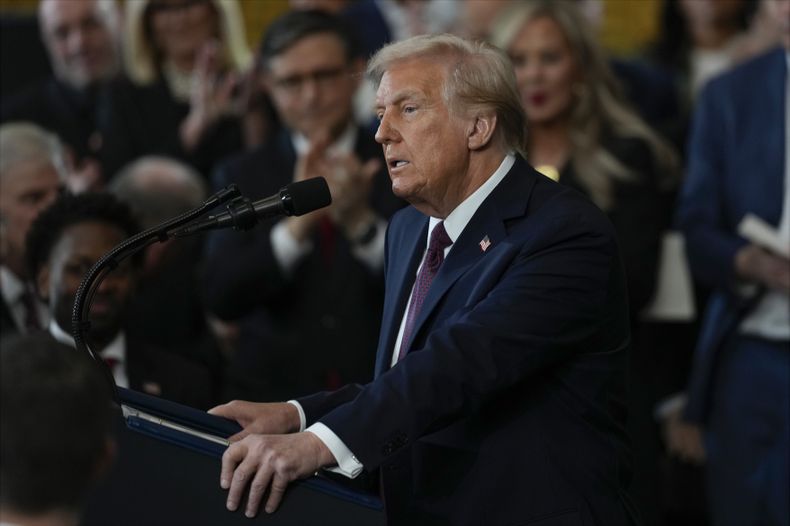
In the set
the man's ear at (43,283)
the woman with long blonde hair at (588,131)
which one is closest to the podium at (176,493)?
the man's ear at (43,283)

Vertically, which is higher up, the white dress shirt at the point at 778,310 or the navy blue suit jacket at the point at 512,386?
the navy blue suit jacket at the point at 512,386

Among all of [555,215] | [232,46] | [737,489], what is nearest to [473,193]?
[555,215]

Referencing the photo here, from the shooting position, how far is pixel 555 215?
268 cm

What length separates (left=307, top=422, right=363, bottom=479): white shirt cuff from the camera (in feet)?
8.00

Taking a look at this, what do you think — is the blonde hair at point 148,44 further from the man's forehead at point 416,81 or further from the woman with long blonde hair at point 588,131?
the man's forehead at point 416,81

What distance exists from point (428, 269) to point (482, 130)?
293 mm

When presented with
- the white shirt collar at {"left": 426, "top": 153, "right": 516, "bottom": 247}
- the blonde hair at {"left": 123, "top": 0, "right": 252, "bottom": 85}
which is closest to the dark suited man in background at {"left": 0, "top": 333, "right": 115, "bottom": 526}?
the white shirt collar at {"left": 426, "top": 153, "right": 516, "bottom": 247}

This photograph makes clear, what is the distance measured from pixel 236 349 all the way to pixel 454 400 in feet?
7.51

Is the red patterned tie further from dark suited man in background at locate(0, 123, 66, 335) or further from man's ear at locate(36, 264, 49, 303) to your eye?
dark suited man in background at locate(0, 123, 66, 335)

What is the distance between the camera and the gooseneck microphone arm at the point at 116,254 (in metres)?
2.54

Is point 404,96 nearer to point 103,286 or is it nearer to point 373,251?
point 103,286

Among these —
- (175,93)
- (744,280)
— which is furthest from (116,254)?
(175,93)

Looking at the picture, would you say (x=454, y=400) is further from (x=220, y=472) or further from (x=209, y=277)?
(x=209, y=277)

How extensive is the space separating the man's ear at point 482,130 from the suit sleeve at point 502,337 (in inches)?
8.4
